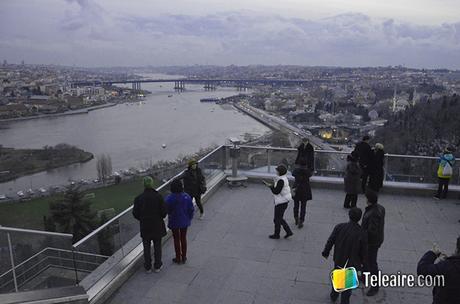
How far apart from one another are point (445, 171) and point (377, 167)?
1325mm

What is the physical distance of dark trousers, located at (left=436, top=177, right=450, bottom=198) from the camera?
7.41 meters

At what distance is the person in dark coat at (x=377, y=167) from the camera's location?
22.7ft

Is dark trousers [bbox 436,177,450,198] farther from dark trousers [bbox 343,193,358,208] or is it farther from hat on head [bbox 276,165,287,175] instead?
hat on head [bbox 276,165,287,175]

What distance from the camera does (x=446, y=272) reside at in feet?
8.65

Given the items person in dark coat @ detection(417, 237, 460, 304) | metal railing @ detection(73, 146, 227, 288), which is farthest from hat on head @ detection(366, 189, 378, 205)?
metal railing @ detection(73, 146, 227, 288)

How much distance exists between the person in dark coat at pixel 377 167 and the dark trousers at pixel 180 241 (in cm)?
370

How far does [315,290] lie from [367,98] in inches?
3277

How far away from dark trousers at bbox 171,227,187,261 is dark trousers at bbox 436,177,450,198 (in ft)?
16.4

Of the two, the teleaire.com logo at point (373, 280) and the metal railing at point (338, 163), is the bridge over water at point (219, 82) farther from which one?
the teleaire.com logo at point (373, 280)

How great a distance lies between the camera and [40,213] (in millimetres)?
30219

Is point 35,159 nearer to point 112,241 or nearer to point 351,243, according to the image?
point 112,241

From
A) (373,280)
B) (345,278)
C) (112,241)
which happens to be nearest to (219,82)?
(112,241)

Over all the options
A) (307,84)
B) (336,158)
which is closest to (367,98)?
(307,84)

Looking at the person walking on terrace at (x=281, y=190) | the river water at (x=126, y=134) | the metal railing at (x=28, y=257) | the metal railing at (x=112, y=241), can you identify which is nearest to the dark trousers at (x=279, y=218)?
the person walking on terrace at (x=281, y=190)
